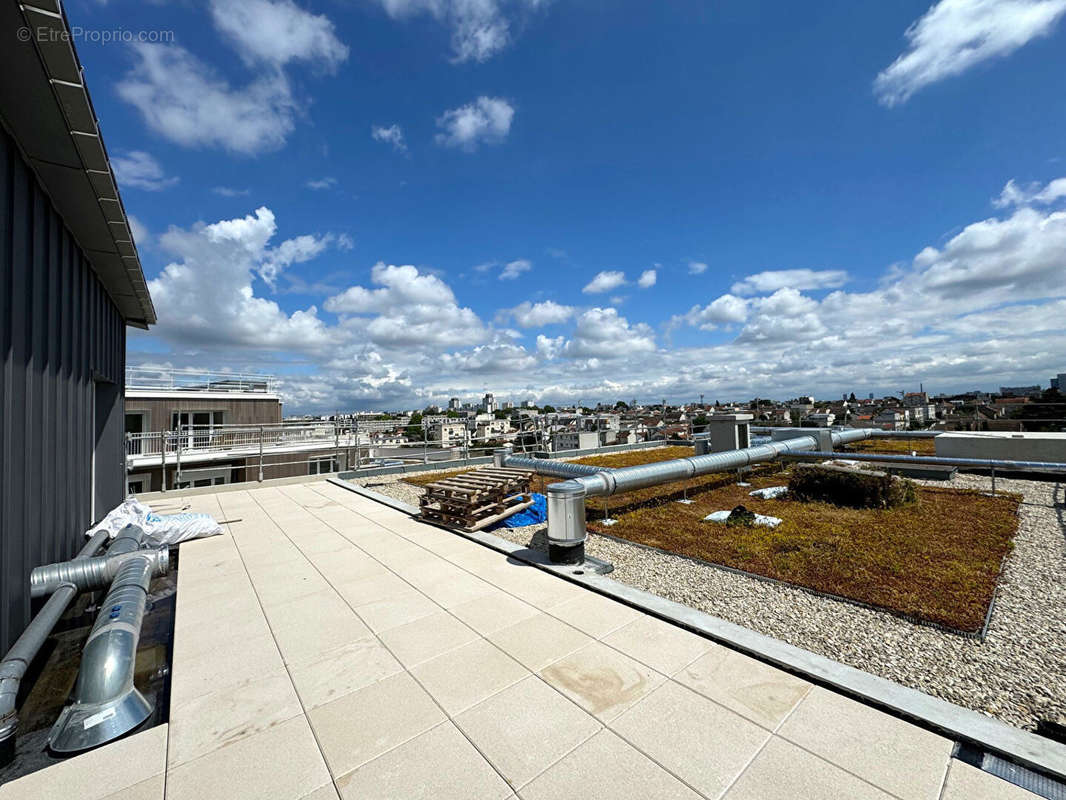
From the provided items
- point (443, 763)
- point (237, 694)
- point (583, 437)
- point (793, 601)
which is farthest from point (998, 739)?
point (583, 437)

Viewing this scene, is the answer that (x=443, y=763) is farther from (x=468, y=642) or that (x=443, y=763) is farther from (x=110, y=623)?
(x=110, y=623)

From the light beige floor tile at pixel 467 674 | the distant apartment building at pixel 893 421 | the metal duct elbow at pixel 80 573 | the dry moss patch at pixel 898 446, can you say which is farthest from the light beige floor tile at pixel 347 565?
the distant apartment building at pixel 893 421

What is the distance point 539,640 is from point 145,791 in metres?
2.35

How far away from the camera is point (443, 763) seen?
224 cm

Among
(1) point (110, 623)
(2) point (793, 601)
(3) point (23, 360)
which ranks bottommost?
(2) point (793, 601)

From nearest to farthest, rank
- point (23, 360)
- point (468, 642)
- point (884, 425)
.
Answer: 1. point (468, 642)
2. point (23, 360)
3. point (884, 425)

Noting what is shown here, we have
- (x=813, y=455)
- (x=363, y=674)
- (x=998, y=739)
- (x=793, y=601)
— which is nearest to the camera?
(x=998, y=739)

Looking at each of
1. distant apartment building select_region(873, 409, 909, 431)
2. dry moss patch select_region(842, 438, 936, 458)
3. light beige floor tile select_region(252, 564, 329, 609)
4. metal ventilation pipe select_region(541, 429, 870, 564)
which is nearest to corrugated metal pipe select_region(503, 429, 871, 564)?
metal ventilation pipe select_region(541, 429, 870, 564)

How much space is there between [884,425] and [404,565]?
61.1 ft

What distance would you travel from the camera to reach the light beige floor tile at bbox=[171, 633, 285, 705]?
2.97 m

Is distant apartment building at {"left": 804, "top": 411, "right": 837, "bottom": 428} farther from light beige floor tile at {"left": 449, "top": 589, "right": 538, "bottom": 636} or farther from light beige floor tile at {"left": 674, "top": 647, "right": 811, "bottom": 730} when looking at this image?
light beige floor tile at {"left": 449, "top": 589, "right": 538, "bottom": 636}

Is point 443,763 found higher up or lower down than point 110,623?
lower down

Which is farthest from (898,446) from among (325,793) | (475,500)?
(325,793)

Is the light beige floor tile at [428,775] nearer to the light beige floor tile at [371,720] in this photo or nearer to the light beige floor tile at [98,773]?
the light beige floor tile at [371,720]
